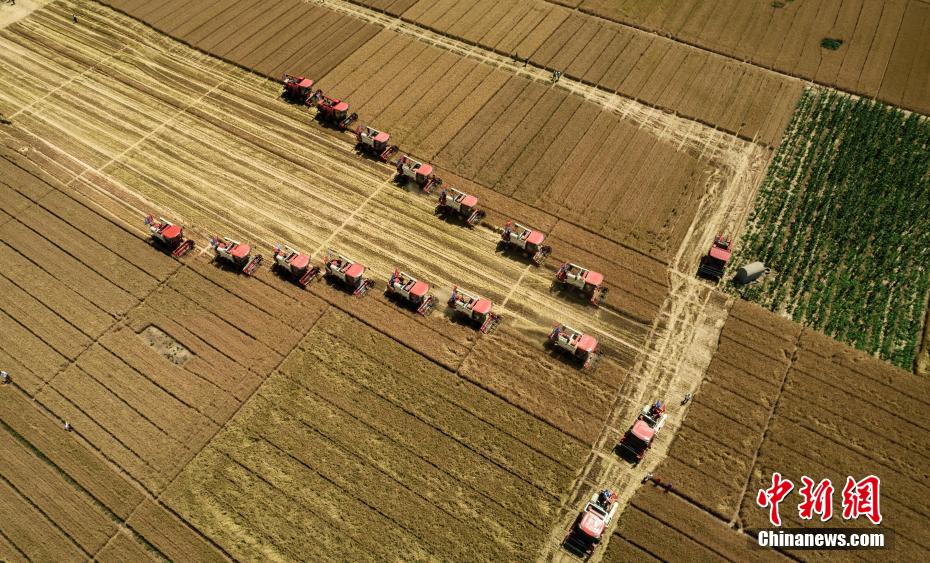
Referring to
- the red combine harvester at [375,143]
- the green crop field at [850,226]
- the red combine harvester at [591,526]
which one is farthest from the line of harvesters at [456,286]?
the green crop field at [850,226]

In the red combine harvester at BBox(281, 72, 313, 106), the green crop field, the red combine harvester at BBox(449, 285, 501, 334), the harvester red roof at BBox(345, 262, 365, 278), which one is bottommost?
the harvester red roof at BBox(345, 262, 365, 278)

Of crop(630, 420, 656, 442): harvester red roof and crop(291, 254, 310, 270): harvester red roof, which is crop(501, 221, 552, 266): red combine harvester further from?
crop(291, 254, 310, 270): harvester red roof

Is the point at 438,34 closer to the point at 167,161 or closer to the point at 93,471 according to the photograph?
the point at 167,161

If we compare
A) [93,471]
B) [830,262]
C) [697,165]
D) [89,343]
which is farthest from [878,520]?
[89,343]

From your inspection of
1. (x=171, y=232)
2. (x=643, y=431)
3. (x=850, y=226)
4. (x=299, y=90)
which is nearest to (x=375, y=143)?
(x=299, y=90)
